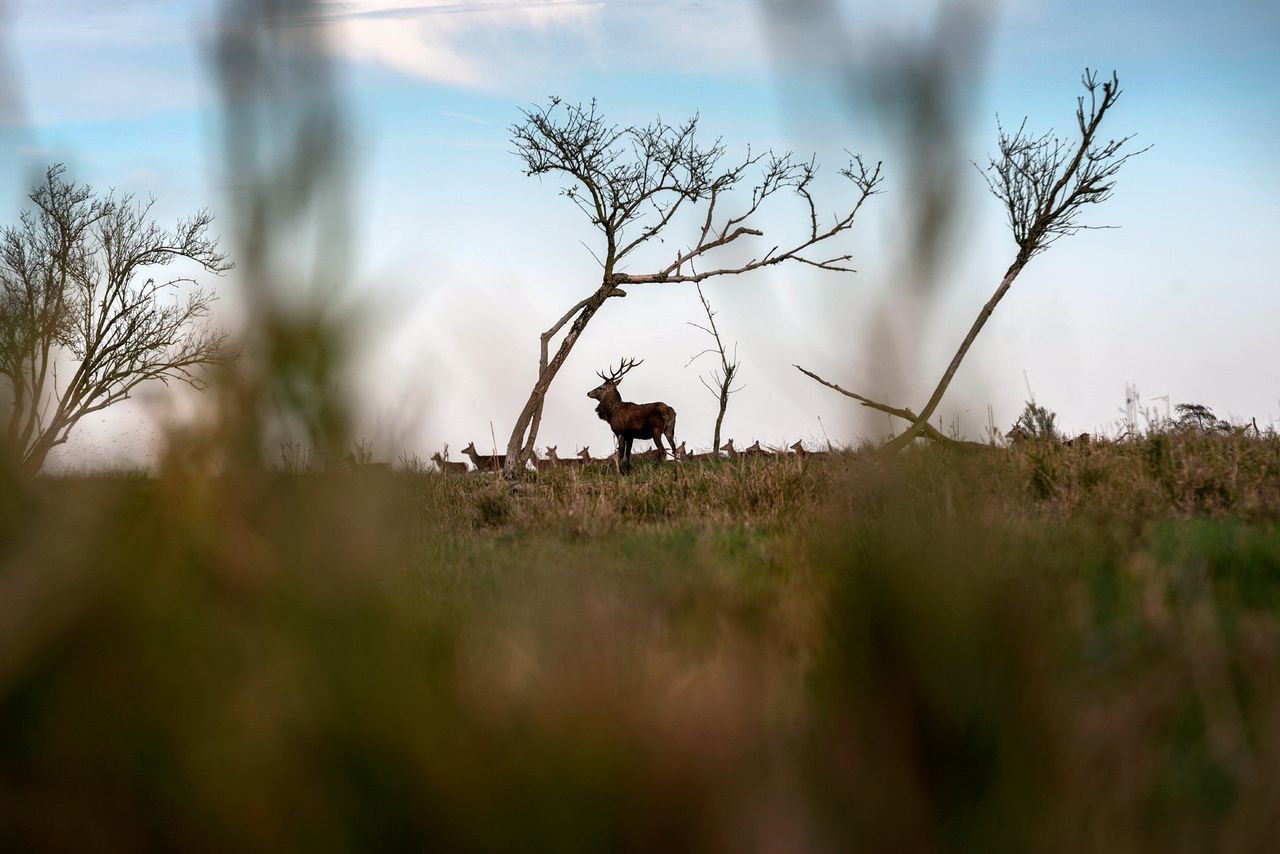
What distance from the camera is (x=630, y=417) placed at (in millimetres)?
22766

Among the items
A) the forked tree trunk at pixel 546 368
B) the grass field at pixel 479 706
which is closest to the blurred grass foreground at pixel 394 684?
the grass field at pixel 479 706

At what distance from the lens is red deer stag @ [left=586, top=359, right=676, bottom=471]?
2283cm

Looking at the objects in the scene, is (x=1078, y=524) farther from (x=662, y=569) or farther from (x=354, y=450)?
(x=354, y=450)

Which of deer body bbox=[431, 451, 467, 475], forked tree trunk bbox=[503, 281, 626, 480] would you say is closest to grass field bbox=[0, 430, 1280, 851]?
deer body bbox=[431, 451, 467, 475]

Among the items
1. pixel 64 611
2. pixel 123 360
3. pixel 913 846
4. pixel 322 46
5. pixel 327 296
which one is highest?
pixel 123 360

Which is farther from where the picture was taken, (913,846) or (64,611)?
(64,611)

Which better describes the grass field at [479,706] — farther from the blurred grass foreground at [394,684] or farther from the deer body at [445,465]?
the deer body at [445,465]

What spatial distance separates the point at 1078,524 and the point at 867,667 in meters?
6.47

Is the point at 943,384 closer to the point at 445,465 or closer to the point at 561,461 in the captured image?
the point at 445,465

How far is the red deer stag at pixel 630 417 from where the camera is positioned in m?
22.8

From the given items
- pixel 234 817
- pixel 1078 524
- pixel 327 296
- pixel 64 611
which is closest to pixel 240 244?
pixel 327 296

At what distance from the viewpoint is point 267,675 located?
1.17 meters

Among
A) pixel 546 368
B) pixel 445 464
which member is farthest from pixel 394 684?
pixel 546 368

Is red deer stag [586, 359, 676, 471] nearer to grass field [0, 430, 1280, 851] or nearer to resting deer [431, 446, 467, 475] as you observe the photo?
resting deer [431, 446, 467, 475]
